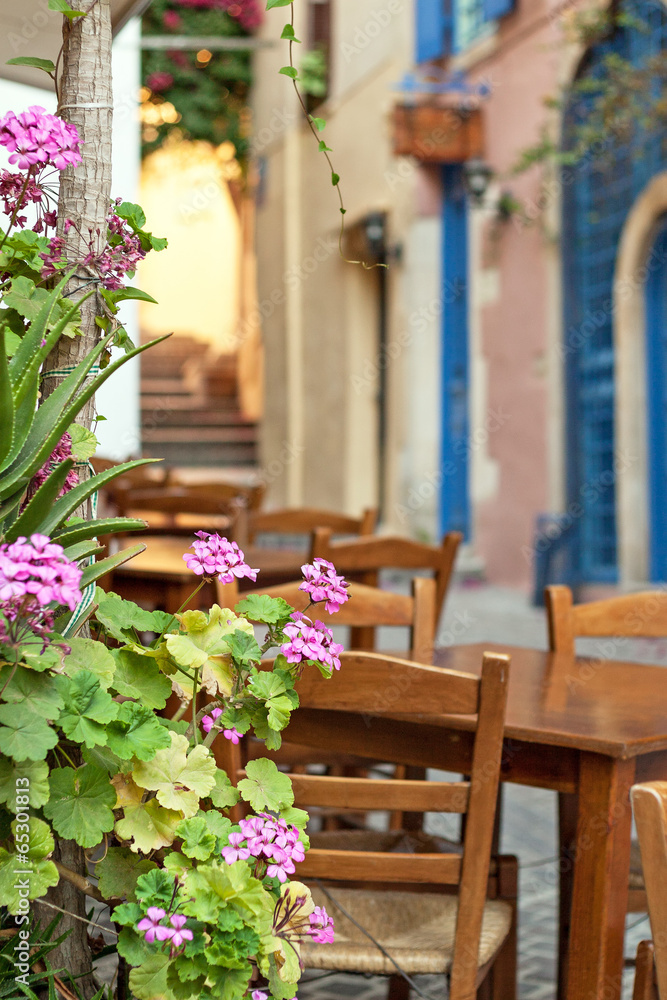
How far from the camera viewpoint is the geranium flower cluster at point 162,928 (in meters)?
1.30

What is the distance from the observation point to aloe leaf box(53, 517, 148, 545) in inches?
55.9

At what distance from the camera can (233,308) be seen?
1852 centimetres

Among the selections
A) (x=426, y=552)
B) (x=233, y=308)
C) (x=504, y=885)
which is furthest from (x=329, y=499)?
(x=504, y=885)

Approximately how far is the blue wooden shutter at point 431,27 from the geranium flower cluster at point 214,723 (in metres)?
10.1

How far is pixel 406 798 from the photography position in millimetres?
1827

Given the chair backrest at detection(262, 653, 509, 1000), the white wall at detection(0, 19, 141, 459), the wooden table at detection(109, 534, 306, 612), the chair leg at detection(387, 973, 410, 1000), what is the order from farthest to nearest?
the white wall at detection(0, 19, 141, 459), the wooden table at detection(109, 534, 306, 612), the chair leg at detection(387, 973, 410, 1000), the chair backrest at detection(262, 653, 509, 1000)

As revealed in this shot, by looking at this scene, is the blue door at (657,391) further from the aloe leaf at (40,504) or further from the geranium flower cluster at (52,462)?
the aloe leaf at (40,504)

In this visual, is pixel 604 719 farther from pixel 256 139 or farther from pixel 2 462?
pixel 256 139

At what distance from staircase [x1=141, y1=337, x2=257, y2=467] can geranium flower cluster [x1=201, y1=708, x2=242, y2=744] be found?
1131 cm

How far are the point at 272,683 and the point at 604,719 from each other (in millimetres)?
776

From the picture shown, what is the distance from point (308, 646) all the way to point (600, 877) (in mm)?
703

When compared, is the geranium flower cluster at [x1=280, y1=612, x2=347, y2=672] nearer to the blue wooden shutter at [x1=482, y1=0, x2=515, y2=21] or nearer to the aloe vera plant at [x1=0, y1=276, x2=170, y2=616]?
the aloe vera plant at [x1=0, y1=276, x2=170, y2=616]

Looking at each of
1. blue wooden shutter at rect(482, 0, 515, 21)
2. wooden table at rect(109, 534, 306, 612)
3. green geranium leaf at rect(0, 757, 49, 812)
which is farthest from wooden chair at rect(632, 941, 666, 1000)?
blue wooden shutter at rect(482, 0, 515, 21)

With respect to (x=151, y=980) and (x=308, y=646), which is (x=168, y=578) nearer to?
(x=308, y=646)
